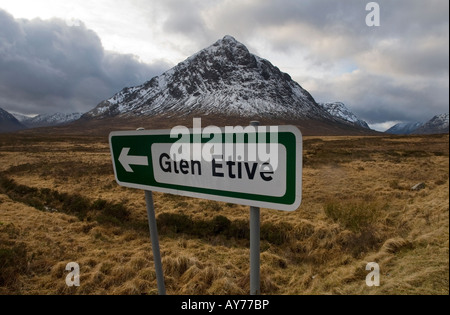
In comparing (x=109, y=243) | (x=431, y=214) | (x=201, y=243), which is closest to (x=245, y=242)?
(x=201, y=243)

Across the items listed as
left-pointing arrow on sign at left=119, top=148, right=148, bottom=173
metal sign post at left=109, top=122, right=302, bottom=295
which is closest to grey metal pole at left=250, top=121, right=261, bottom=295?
metal sign post at left=109, top=122, right=302, bottom=295

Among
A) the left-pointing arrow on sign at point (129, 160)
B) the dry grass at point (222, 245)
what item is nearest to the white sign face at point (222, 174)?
the left-pointing arrow on sign at point (129, 160)

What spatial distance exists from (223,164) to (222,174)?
0.24 feet

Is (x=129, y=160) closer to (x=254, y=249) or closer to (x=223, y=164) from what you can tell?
(x=223, y=164)

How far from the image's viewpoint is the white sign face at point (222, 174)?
4.66 feet

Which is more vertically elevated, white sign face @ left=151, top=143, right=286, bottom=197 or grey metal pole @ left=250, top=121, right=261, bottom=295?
white sign face @ left=151, top=143, right=286, bottom=197

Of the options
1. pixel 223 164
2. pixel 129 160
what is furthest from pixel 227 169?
pixel 129 160

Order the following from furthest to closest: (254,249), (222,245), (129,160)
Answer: (222,245), (129,160), (254,249)

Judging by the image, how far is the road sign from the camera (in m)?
1.37

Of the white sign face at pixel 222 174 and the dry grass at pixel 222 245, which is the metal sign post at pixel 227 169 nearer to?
A: the white sign face at pixel 222 174

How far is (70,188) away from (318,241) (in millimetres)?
12890

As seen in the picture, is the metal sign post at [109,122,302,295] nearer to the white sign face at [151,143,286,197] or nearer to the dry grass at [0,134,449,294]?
the white sign face at [151,143,286,197]

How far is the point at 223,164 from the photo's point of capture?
1.62 metres
